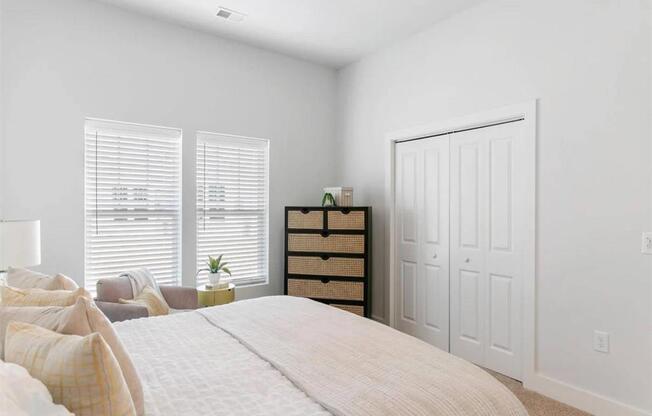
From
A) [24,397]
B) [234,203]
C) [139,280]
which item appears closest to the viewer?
[24,397]

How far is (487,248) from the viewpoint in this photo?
3.00 m

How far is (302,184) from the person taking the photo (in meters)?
4.17

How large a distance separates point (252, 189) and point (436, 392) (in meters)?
2.98

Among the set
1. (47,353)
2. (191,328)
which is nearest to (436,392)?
(47,353)

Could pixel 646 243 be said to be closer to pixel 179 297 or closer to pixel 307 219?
pixel 307 219

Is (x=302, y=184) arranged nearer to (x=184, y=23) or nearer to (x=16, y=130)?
(x=184, y=23)

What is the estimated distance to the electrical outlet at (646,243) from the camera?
2.13 m

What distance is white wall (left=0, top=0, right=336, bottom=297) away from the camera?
274cm

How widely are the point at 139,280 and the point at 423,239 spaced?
2.37m

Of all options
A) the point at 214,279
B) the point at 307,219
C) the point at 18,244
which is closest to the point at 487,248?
the point at 307,219

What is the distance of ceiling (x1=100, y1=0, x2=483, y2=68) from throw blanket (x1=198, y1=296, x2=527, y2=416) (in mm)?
2440

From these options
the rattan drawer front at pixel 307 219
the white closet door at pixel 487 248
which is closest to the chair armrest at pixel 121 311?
the rattan drawer front at pixel 307 219

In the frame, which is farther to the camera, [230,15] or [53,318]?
[230,15]

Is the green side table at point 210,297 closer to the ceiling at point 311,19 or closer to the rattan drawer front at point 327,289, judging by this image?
the rattan drawer front at point 327,289
